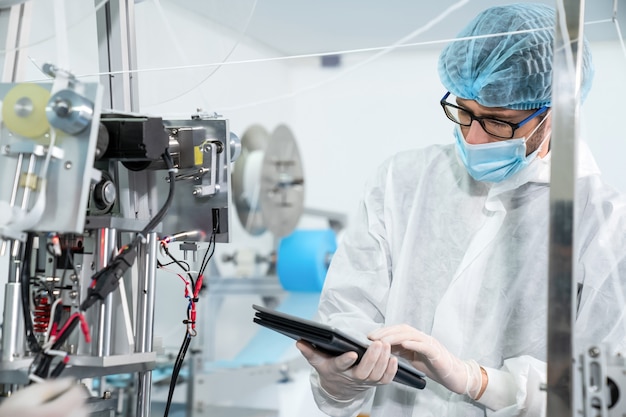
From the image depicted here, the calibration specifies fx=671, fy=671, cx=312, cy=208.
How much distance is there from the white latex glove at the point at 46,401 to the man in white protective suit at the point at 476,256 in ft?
1.32

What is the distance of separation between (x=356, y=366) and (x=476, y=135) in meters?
0.48

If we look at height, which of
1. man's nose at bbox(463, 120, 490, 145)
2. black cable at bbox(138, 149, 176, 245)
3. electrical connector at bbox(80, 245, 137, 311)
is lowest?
electrical connector at bbox(80, 245, 137, 311)

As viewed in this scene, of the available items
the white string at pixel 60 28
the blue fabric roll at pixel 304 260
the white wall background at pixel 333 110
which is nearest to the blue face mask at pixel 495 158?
the white wall background at pixel 333 110

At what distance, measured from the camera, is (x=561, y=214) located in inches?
29.9

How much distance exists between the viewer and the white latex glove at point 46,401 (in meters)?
0.72

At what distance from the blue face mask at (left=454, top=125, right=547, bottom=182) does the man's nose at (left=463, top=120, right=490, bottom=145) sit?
0.04 ft

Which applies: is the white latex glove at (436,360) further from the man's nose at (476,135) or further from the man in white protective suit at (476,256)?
the man's nose at (476,135)

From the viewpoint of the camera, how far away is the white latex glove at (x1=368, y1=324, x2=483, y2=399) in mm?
1095

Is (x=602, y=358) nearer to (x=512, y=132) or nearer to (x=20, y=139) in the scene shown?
(x=512, y=132)

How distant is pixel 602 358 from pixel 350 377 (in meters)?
0.47

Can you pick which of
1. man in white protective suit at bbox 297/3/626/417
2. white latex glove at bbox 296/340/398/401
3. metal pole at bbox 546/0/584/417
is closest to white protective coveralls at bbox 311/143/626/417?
man in white protective suit at bbox 297/3/626/417

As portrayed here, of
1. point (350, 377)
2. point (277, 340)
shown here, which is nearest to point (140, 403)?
point (350, 377)

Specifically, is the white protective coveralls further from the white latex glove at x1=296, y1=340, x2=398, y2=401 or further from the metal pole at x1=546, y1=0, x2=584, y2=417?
the metal pole at x1=546, y1=0, x2=584, y2=417

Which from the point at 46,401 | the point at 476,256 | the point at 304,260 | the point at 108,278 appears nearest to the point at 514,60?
the point at 476,256
